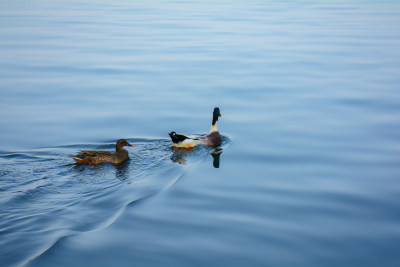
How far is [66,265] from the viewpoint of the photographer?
7.11 meters

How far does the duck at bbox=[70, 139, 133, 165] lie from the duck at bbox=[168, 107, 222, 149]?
1.17 meters

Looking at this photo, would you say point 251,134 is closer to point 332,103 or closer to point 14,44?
point 332,103

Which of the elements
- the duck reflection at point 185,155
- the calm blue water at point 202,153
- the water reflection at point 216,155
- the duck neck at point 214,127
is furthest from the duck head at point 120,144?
the duck neck at point 214,127

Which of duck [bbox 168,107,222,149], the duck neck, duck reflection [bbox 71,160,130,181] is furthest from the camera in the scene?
the duck neck

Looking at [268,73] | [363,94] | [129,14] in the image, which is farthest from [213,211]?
[129,14]

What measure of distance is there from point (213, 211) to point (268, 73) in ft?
39.9

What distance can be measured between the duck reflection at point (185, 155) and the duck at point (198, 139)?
13cm

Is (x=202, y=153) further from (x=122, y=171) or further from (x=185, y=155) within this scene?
(x=122, y=171)

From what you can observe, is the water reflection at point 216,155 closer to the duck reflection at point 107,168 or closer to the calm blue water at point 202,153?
the calm blue water at point 202,153

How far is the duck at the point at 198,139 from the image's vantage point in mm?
12422

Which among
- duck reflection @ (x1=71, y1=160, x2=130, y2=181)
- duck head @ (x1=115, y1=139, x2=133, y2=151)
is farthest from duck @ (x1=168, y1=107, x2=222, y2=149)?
duck reflection @ (x1=71, y1=160, x2=130, y2=181)

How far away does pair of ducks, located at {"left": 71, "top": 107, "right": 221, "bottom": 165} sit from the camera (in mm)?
11391

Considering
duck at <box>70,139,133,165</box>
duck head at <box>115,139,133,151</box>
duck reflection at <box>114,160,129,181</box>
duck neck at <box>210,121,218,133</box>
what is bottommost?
duck reflection at <box>114,160,129,181</box>

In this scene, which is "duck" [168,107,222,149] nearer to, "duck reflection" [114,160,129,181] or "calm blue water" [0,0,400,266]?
"calm blue water" [0,0,400,266]
